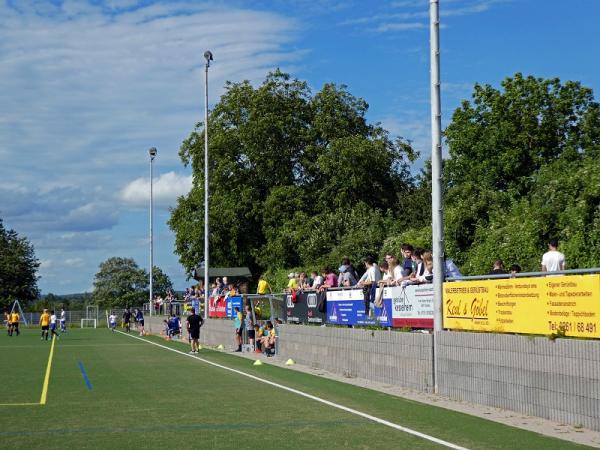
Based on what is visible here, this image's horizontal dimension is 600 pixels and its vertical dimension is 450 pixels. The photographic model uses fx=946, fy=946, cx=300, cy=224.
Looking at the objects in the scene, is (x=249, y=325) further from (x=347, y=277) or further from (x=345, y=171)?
(x=345, y=171)

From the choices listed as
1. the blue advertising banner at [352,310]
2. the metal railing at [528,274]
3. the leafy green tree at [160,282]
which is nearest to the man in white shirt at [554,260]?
the metal railing at [528,274]

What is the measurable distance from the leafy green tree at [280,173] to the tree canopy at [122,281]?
8996 cm

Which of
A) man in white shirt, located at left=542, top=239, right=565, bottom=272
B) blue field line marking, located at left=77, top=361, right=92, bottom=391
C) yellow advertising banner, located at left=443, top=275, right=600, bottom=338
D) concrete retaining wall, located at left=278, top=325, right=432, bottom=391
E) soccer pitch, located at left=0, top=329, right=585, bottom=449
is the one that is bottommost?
blue field line marking, located at left=77, top=361, right=92, bottom=391

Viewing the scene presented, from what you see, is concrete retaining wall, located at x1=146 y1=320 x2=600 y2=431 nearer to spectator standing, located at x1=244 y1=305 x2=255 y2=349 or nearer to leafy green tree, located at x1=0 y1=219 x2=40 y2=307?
spectator standing, located at x1=244 y1=305 x2=255 y2=349

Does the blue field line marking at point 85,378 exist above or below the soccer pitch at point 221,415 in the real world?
below

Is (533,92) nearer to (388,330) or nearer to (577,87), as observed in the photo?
(577,87)

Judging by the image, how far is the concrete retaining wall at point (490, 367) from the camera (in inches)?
499

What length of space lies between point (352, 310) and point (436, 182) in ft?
19.5

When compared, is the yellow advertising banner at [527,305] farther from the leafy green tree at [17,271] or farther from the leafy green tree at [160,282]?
the leafy green tree at [160,282]

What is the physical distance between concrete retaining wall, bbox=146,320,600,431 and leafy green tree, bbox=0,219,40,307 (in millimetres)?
95778

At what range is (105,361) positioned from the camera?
29.2 metres

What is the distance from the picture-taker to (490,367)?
15469mm

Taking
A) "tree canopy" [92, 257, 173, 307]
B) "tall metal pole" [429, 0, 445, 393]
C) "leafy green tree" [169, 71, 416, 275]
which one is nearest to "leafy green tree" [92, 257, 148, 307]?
"tree canopy" [92, 257, 173, 307]

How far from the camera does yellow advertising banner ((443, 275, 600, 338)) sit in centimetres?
1277
